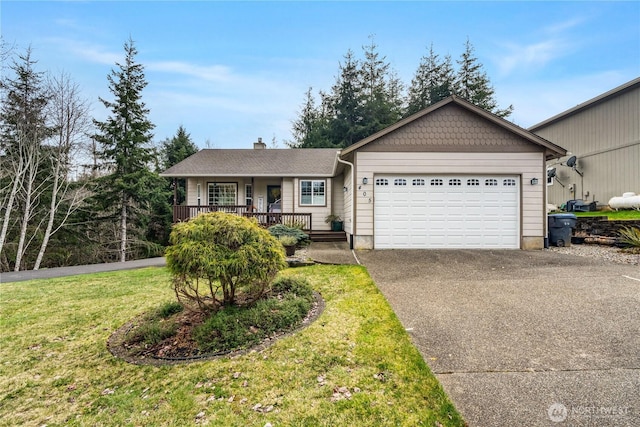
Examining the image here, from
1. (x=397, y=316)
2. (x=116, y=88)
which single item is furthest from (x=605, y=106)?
(x=116, y=88)

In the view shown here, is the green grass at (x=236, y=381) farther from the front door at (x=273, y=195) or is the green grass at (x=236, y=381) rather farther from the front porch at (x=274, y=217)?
the front door at (x=273, y=195)

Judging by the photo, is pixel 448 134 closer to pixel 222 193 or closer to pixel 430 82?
pixel 222 193

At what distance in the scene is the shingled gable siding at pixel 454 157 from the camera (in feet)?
30.6

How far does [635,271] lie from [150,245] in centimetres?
1800

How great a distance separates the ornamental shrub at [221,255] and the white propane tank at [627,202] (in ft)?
46.6

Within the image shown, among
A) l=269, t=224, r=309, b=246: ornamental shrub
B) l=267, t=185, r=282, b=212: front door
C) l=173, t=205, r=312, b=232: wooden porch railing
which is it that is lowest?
l=269, t=224, r=309, b=246: ornamental shrub

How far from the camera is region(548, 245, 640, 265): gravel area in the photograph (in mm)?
7316

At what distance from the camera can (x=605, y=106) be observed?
44.9 feet

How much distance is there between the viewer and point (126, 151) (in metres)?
14.9

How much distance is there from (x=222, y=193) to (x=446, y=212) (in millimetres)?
10477

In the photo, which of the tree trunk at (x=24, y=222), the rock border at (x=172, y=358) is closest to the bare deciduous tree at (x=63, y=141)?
the tree trunk at (x=24, y=222)

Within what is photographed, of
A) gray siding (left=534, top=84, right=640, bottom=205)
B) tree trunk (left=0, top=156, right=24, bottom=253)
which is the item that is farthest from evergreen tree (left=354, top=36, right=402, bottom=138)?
tree trunk (left=0, top=156, right=24, bottom=253)

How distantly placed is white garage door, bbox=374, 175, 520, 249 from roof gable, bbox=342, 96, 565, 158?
0.97 metres

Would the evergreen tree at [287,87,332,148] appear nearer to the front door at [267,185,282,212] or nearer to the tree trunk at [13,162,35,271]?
the front door at [267,185,282,212]
